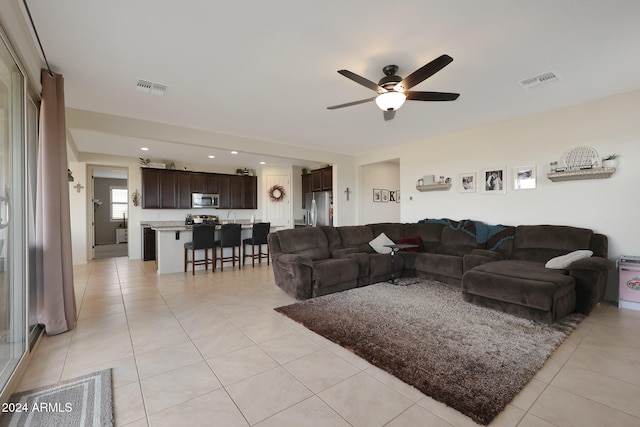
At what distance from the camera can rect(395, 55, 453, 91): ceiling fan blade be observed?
2.11m

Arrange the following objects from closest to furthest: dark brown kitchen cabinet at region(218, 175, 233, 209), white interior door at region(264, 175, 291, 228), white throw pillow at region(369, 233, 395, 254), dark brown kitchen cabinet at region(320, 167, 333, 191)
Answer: white throw pillow at region(369, 233, 395, 254)
dark brown kitchen cabinet at region(320, 167, 333, 191)
dark brown kitchen cabinet at region(218, 175, 233, 209)
white interior door at region(264, 175, 291, 228)

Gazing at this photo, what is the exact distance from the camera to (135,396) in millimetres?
1769

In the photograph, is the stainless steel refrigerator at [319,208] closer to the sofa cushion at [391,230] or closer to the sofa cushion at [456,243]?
the sofa cushion at [391,230]

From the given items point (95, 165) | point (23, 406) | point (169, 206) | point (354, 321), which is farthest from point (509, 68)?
point (95, 165)

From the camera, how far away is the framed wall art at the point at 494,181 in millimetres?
4527

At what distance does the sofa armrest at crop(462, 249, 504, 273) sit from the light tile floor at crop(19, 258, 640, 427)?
3.77 ft

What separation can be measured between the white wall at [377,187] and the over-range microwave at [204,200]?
3.97 m

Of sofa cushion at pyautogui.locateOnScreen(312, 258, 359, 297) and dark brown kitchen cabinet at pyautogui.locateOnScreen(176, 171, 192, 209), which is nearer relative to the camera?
sofa cushion at pyautogui.locateOnScreen(312, 258, 359, 297)

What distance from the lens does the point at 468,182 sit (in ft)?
16.3

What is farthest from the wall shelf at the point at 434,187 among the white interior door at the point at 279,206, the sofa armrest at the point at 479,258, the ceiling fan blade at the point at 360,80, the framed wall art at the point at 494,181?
the white interior door at the point at 279,206

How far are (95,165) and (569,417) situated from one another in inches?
345

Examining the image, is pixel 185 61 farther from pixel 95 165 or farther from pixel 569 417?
pixel 95 165

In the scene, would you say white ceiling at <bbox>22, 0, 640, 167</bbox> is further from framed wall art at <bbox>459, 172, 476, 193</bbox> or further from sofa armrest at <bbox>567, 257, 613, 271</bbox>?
sofa armrest at <bbox>567, 257, 613, 271</bbox>

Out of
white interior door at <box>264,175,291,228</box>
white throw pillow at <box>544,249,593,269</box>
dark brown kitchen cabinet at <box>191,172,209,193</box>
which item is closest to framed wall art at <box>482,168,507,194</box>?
white throw pillow at <box>544,249,593,269</box>
